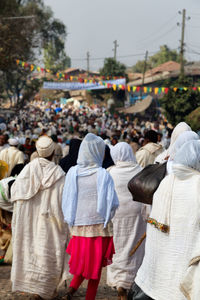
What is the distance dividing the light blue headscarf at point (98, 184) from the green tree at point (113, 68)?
44160 millimetres

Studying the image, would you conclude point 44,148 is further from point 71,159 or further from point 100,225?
point 71,159

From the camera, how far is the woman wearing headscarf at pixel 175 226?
9.44ft

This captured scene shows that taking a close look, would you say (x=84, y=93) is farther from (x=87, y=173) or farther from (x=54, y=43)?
(x=87, y=173)

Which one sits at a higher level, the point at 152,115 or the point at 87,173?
the point at 87,173

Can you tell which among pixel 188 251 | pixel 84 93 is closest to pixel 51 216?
pixel 188 251

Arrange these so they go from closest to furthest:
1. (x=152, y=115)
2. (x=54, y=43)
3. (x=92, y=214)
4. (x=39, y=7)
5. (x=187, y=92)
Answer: (x=92, y=214) → (x=187, y=92) → (x=39, y=7) → (x=54, y=43) → (x=152, y=115)

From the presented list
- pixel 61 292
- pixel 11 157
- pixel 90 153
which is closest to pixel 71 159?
pixel 61 292

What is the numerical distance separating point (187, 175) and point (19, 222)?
2481 millimetres

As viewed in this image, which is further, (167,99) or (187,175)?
(167,99)

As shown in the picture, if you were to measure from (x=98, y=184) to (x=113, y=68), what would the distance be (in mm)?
44721

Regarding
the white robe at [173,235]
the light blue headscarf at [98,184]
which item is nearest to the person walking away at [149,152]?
the light blue headscarf at [98,184]

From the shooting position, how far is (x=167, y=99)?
27.7 m

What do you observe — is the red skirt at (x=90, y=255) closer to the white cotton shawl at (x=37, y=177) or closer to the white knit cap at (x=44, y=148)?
the white cotton shawl at (x=37, y=177)

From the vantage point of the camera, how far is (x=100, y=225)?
4.34m
